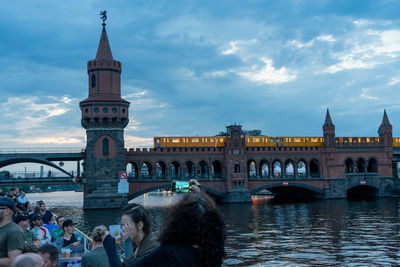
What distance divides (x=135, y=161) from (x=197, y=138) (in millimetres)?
11230

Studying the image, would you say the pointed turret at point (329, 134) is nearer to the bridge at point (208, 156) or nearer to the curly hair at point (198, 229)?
the bridge at point (208, 156)

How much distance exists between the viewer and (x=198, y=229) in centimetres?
341

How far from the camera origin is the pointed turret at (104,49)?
53.8m

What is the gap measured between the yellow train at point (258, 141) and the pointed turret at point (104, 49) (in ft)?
49.3

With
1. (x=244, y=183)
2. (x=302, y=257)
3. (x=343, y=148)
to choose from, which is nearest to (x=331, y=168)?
(x=343, y=148)

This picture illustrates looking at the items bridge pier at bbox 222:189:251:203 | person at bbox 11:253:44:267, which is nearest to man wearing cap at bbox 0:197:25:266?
person at bbox 11:253:44:267

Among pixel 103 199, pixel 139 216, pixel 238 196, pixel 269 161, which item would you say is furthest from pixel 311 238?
pixel 269 161

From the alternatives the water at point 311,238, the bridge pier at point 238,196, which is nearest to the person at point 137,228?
the water at point 311,238

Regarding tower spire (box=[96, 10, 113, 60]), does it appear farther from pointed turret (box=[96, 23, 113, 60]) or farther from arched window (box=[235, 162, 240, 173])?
arched window (box=[235, 162, 240, 173])

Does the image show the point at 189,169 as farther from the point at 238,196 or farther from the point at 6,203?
the point at 6,203

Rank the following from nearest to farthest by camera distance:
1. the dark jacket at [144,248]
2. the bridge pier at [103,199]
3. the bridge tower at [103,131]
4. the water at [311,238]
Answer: the dark jacket at [144,248] → the water at [311,238] → the bridge pier at [103,199] → the bridge tower at [103,131]

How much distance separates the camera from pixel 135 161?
5738 cm

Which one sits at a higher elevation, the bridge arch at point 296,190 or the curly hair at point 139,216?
the curly hair at point 139,216

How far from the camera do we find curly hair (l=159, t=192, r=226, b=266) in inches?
134
